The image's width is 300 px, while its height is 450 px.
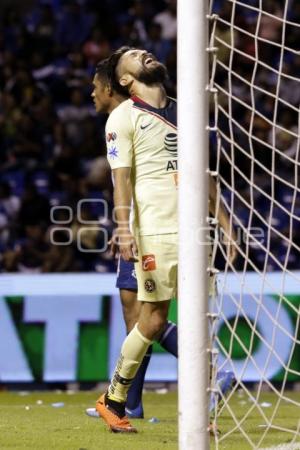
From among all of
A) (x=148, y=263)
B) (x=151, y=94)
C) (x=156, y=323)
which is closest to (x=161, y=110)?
(x=151, y=94)

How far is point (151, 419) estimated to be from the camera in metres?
7.19

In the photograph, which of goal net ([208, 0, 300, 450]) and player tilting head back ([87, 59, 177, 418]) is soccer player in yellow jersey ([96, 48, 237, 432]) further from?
player tilting head back ([87, 59, 177, 418])

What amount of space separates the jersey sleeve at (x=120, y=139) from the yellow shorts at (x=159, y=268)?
1.38ft

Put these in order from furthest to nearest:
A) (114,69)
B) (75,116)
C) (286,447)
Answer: (75,116)
(114,69)
(286,447)

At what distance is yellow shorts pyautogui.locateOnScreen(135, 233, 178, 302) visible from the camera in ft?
19.6

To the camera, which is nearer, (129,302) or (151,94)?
(151,94)

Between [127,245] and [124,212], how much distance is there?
0.62ft

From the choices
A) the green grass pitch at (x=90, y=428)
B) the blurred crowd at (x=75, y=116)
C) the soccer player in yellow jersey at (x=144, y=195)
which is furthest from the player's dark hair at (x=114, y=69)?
the blurred crowd at (x=75, y=116)

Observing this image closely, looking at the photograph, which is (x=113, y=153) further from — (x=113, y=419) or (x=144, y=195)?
(x=113, y=419)

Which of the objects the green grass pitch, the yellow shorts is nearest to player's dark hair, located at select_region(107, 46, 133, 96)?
the yellow shorts

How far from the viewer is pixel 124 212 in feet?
19.3

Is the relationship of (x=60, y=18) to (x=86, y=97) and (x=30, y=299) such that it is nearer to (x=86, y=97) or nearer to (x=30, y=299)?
(x=86, y=97)

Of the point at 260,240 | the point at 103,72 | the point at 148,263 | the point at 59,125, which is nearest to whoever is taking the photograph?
the point at 148,263

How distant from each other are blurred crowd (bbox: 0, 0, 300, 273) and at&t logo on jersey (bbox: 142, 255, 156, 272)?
198 inches
